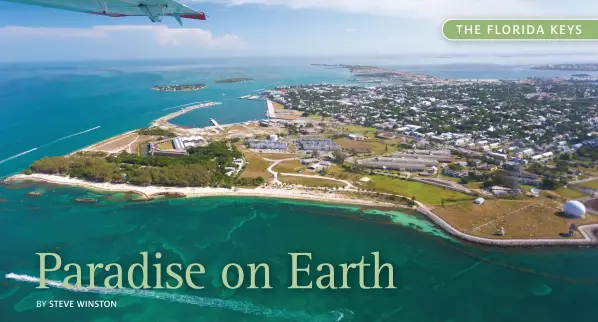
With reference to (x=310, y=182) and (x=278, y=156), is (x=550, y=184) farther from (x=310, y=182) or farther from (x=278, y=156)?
(x=278, y=156)

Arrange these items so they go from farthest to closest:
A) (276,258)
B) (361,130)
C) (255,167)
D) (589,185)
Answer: (361,130) < (255,167) < (589,185) < (276,258)

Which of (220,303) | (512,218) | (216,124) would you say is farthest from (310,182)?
(216,124)

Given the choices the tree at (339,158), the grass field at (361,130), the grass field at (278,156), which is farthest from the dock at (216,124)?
the tree at (339,158)

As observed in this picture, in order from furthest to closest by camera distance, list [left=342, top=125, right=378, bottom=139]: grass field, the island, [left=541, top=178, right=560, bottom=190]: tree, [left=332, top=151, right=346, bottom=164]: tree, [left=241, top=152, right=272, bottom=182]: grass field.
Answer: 1. [left=342, top=125, right=378, bottom=139]: grass field
2. [left=332, top=151, right=346, bottom=164]: tree
3. [left=241, top=152, right=272, bottom=182]: grass field
4. [left=541, top=178, right=560, bottom=190]: tree
5. the island

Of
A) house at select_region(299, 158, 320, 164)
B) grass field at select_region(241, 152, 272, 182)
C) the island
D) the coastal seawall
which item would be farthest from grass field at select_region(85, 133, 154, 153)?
the coastal seawall

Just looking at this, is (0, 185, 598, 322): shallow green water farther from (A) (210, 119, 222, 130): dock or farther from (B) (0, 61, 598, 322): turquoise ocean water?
(A) (210, 119, 222, 130): dock

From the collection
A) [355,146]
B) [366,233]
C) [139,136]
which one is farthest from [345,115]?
[366,233]

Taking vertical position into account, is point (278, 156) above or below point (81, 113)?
below
